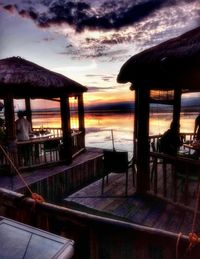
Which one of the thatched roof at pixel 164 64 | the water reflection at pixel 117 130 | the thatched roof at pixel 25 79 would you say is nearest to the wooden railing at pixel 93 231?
the thatched roof at pixel 164 64

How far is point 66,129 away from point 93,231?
7.60 meters

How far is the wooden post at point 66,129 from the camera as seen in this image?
9656 mm

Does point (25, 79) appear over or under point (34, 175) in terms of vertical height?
over

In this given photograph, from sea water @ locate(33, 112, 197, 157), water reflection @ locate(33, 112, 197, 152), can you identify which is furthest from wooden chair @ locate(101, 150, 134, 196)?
water reflection @ locate(33, 112, 197, 152)

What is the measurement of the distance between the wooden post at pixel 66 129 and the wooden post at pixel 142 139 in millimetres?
4378

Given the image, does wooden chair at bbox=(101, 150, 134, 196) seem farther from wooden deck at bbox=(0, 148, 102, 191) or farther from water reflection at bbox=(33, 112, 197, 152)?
water reflection at bbox=(33, 112, 197, 152)

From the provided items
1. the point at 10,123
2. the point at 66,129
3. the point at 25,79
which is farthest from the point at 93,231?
the point at 66,129

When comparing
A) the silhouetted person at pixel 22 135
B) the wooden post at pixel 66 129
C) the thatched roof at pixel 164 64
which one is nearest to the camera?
the thatched roof at pixel 164 64

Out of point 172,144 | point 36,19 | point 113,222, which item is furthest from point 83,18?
point 113,222

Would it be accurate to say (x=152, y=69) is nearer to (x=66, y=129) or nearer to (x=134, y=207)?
(x=134, y=207)

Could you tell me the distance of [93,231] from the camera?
2.31 metres

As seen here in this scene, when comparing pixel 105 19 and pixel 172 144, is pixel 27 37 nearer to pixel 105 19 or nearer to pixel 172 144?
pixel 105 19

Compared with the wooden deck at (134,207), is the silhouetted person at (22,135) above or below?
above

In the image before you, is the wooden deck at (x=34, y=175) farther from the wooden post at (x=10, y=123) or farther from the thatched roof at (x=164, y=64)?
the thatched roof at (x=164, y=64)
